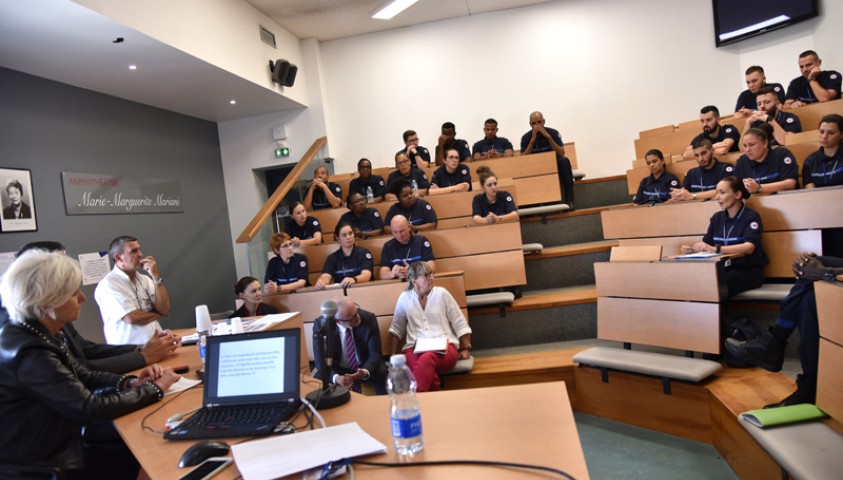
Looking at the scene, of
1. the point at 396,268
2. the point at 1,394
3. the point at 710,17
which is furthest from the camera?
the point at 710,17

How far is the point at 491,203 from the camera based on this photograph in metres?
5.20

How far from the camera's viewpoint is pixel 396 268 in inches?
176

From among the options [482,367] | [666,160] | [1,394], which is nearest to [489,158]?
[666,160]

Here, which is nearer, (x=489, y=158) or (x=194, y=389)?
(x=194, y=389)

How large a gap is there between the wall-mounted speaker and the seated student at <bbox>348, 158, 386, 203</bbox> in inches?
59.8

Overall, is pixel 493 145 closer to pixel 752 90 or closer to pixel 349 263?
pixel 752 90

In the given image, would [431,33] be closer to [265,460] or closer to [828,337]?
[828,337]

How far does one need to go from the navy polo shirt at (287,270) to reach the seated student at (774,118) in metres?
4.41

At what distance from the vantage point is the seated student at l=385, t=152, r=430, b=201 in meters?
6.29

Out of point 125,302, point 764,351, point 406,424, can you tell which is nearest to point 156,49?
point 125,302

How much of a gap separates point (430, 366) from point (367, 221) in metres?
2.45

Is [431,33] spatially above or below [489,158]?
above

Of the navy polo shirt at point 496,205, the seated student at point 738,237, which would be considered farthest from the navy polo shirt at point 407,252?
the seated student at point 738,237

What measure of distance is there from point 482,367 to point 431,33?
228 inches
